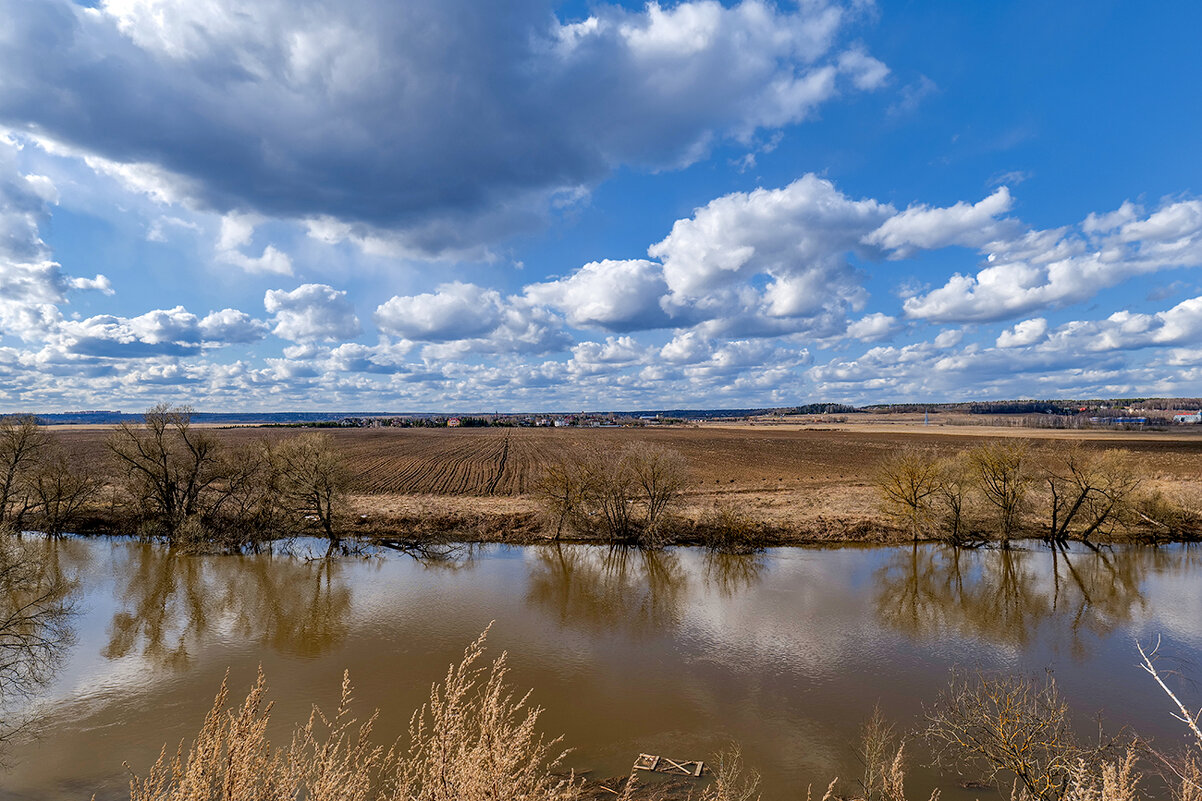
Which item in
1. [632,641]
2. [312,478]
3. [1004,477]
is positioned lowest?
[632,641]

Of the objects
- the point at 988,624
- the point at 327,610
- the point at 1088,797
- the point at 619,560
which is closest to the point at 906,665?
the point at 988,624

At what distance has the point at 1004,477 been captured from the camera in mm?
29672

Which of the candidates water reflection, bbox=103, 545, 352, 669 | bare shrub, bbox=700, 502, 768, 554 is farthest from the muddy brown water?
bare shrub, bbox=700, 502, 768, 554

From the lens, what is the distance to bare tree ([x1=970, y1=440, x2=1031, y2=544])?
1160 inches

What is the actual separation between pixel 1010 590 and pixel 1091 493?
1199 cm

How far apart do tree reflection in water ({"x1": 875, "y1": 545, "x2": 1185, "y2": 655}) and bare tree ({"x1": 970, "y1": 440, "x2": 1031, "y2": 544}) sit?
208cm

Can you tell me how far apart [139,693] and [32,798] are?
4.05m

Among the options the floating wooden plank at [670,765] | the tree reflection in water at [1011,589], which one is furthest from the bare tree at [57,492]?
the tree reflection in water at [1011,589]

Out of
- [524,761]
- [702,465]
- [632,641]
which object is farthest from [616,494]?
[702,465]

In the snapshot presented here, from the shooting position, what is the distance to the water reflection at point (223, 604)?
1797cm

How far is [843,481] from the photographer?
4791cm

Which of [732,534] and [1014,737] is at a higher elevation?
[1014,737]

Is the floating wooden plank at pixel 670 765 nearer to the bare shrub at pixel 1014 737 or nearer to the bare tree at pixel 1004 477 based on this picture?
the bare shrub at pixel 1014 737

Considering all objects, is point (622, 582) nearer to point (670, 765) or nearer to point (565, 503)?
point (565, 503)
